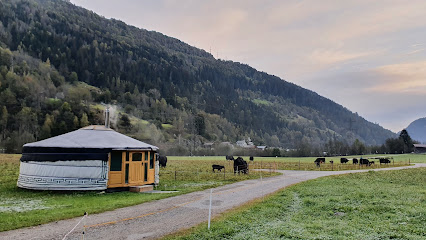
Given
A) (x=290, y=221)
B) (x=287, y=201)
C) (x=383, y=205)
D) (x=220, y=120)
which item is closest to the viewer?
(x=290, y=221)

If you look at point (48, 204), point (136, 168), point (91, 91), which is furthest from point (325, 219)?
point (91, 91)

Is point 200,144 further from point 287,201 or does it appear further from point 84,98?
point 287,201

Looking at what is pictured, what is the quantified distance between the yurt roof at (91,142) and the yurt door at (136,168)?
0.60 m

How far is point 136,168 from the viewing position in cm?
1783

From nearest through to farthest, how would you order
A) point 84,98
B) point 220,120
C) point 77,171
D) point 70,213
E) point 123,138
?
point 70,213 → point 77,171 → point 123,138 → point 84,98 → point 220,120

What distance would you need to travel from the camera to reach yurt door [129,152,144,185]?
57.6 feet

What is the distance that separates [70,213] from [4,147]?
6881 centimetres

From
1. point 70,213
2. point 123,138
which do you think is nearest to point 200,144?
point 123,138

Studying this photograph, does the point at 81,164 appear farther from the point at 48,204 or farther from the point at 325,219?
the point at 325,219

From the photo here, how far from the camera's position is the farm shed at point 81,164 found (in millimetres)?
16594

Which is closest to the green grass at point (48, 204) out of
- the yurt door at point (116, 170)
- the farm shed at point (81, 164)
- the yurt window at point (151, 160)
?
the farm shed at point (81, 164)

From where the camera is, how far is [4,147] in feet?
221

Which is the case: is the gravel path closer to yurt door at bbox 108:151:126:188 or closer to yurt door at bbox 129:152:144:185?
yurt door at bbox 129:152:144:185

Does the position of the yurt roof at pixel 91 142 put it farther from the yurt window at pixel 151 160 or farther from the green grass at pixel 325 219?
the green grass at pixel 325 219
